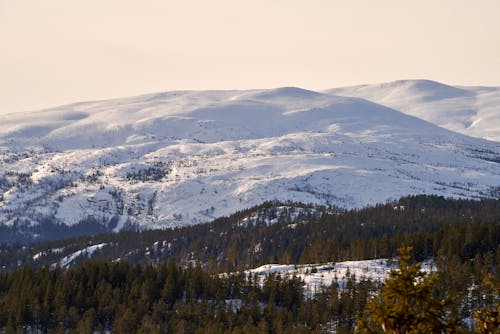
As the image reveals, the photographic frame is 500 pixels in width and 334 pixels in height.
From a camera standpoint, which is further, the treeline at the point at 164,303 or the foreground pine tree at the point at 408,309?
the treeline at the point at 164,303

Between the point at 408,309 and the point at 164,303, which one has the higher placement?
the point at 408,309

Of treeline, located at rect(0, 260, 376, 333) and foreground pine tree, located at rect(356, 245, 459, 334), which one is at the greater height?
foreground pine tree, located at rect(356, 245, 459, 334)

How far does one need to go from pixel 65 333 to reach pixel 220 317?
30451 millimetres

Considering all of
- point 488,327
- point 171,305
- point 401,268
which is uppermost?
point 401,268

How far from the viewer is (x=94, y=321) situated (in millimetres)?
162750

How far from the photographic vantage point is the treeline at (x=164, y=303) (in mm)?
153875

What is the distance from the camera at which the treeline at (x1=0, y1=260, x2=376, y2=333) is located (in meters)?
154

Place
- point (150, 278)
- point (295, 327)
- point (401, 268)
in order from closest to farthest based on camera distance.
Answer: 1. point (401, 268)
2. point (295, 327)
3. point (150, 278)

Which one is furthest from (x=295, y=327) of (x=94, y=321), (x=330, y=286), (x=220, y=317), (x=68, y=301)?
(x=68, y=301)

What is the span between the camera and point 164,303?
557 ft

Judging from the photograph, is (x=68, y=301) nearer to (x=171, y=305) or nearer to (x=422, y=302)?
(x=171, y=305)

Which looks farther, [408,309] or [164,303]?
[164,303]

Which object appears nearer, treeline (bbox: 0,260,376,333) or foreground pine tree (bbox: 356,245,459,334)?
foreground pine tree (bbox: 356,245,459,334)

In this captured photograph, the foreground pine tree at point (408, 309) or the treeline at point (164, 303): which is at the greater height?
the foreground pine tree at point (408, 309)
